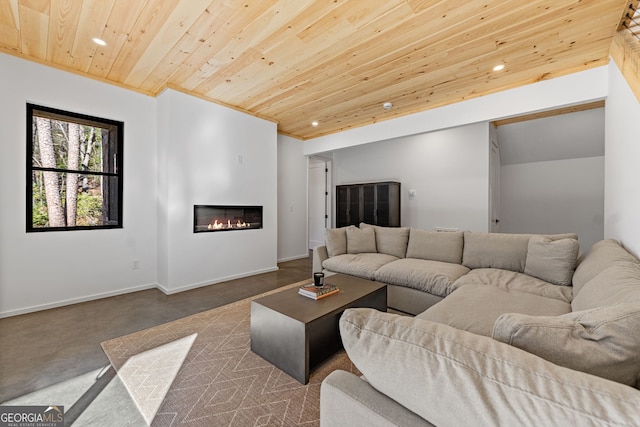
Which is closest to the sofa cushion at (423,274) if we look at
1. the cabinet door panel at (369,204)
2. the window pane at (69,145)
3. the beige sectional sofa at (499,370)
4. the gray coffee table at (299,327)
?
the gray coffee table at (299,327)

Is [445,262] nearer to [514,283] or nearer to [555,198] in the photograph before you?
[514,283]

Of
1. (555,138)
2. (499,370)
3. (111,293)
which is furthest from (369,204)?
(499,370)

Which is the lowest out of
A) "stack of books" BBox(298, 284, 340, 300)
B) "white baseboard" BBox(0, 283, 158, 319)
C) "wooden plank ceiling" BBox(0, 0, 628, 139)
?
"white baseboard" BBox(0, 283, 158, 319)

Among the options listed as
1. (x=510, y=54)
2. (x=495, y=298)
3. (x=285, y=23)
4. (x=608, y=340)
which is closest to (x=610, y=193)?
(x=510, y=54)

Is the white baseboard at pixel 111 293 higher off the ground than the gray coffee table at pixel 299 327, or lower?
lower

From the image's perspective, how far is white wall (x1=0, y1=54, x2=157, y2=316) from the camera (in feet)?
8.90

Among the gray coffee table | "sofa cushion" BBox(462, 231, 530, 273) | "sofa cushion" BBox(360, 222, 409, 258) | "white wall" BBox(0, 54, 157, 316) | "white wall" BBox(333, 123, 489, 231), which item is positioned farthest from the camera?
"white wall" BBox(333, 123, 489, 231)

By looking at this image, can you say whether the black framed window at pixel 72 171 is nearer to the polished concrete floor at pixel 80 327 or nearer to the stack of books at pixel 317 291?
the polished concrete floor at pixel 80 327

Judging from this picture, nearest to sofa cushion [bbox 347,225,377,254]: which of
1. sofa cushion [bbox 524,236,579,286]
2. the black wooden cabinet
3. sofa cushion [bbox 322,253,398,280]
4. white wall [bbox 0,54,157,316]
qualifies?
sofa cushion [bbox 322,253,398,280]

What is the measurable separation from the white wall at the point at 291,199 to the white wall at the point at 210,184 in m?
0.64

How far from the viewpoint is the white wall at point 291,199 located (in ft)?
17.5

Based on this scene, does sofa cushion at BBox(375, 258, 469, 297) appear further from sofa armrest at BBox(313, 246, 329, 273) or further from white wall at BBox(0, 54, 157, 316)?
white wall at BBox(0, 54, 157, 316)

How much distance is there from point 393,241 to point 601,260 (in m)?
1.90

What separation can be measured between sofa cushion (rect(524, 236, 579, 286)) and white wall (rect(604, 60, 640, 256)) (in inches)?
13.0
